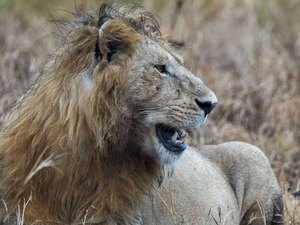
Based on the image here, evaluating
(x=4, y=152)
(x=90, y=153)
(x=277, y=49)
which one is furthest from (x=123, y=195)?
(x=277, y=49)

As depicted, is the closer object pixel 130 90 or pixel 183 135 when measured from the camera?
pixel 130 90

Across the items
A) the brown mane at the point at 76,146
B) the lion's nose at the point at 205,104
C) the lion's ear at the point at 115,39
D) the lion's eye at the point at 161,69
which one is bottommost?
the brown mane at the point at 76,146

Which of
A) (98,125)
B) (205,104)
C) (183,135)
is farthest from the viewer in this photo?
(183,135)

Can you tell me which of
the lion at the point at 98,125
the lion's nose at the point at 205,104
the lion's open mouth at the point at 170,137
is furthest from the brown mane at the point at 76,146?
the lion's nose at the point at 205,104

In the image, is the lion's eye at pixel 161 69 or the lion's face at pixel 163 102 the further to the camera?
the lion's eye at pixel 161 69

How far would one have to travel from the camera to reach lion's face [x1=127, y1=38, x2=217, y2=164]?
5797 millimetres

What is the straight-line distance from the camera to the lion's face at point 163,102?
5.80 meters

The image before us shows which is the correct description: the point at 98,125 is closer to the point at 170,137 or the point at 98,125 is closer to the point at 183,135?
the point at 170,137

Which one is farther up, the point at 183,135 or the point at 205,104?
the point at 205,104

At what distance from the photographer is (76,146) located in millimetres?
5773

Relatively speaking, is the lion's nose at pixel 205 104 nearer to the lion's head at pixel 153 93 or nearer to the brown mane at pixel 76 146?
the lion's head at pixel 153 93

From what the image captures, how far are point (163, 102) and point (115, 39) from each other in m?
0.42

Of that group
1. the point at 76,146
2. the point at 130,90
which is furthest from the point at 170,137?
the point at 76,146

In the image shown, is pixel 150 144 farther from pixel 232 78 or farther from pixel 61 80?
pixel 232 78
